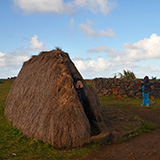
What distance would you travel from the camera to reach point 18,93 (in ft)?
29.7

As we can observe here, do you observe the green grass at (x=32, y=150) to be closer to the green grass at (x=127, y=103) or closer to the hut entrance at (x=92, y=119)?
the hut entrance at (x=92, y=119)

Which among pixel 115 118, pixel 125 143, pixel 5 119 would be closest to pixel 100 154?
pixel 125 143

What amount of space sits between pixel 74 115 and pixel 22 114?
8.80 ft

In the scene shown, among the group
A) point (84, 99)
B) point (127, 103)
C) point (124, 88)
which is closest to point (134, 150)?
point (84, 99)

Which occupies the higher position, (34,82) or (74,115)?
(34,82)

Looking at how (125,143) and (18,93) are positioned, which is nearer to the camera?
(125,143)

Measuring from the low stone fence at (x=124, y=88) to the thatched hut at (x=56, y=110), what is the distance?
406 inches

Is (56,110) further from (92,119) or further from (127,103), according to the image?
(127,103)

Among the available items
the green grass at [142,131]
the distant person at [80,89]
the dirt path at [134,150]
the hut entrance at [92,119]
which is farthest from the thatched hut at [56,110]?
the green grass at [142,131]

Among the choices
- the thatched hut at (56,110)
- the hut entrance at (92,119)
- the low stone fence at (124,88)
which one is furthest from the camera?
the low stone fence at (124,88)

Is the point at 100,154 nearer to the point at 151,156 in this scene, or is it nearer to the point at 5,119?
the point at 151,156

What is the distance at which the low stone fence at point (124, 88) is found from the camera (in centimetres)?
1706

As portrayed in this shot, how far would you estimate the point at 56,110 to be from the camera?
19.7 ft

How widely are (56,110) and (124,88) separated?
489 inches
